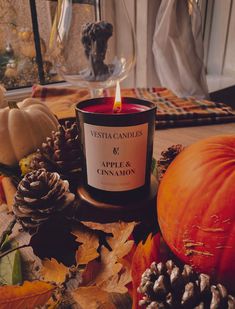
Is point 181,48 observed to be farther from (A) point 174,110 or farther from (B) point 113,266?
(B) point 113,266

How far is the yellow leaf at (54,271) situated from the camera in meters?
0.22

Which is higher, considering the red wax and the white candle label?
the red wax

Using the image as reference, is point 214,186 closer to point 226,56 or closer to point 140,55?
point 140,55

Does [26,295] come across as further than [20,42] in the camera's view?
No

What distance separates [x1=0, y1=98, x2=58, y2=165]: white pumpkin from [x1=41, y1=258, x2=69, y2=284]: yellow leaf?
0.57ft

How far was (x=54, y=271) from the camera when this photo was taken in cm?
22

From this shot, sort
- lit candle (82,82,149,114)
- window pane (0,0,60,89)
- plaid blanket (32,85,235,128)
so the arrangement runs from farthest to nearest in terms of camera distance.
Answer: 1. window pane (0,0,60,89)
2. plaid blanket (32,85,235,128)
3. lit candle (82,82,149,114)

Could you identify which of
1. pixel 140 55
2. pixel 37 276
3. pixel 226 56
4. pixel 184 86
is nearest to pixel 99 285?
pixel 37 276

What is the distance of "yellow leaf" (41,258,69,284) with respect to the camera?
0.72 ft

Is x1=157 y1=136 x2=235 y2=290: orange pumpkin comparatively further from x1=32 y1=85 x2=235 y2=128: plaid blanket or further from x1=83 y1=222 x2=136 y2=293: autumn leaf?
x1=32 y1=85 x2=235 y2=128: plaid blanket

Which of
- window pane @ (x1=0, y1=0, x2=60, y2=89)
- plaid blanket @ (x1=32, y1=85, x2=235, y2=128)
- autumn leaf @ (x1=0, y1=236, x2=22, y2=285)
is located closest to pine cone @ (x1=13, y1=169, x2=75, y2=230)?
autumn leaf @ (x1=0, y1=236, x2=22, y2=285)

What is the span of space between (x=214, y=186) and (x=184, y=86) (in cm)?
124

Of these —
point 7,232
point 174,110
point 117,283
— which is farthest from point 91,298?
point 174,110

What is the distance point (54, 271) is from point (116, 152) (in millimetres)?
112
